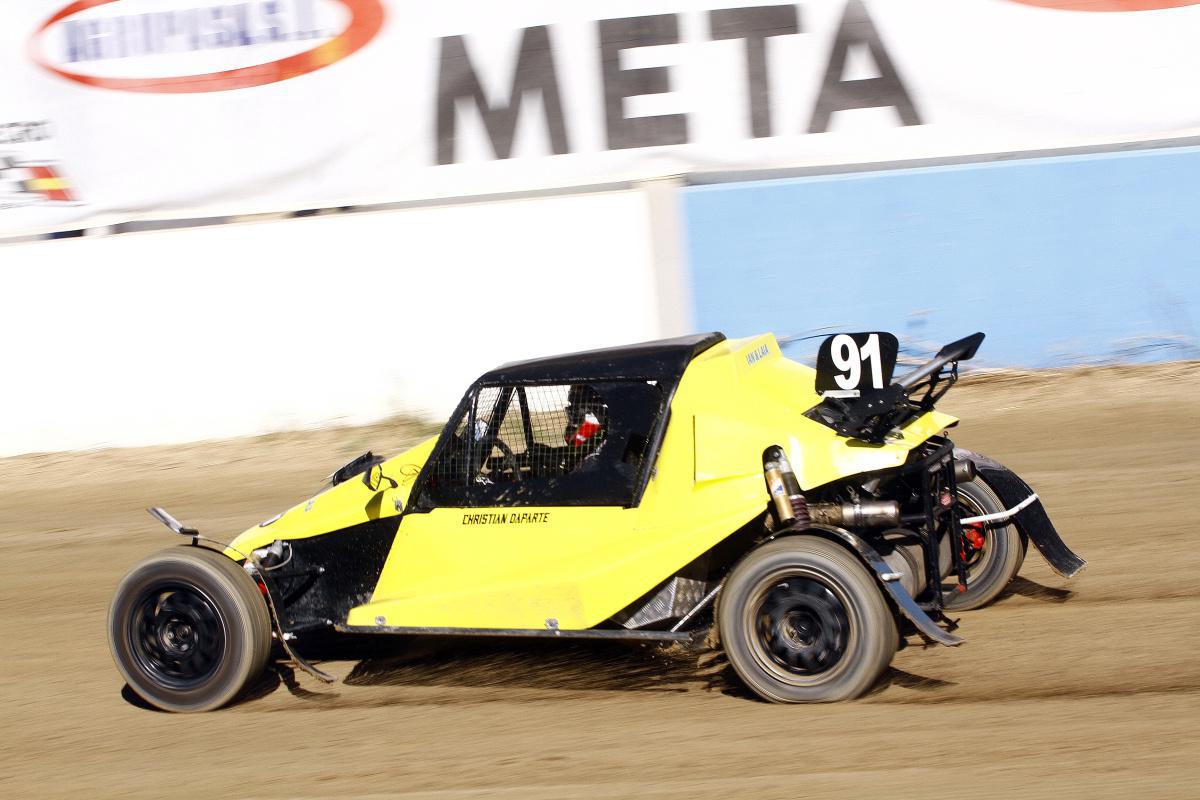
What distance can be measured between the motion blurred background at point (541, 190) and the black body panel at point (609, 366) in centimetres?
599

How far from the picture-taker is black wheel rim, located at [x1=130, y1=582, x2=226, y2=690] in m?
5.36

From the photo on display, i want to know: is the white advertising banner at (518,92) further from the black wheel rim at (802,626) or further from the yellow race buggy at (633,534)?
the black wheel rim at (802,626)

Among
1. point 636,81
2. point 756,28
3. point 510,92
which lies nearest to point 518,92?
point 510,92

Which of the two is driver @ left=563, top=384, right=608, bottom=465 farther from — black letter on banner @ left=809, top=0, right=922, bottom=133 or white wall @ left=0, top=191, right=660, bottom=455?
black letter on banner @ left=809, top=0, right=922, bottom=133

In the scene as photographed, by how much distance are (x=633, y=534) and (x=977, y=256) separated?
699 cm

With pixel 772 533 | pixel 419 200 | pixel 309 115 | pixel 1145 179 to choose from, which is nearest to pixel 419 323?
pixel 419 200

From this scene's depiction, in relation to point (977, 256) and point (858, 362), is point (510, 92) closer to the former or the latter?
point (977, 256)

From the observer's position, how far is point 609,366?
523 cm

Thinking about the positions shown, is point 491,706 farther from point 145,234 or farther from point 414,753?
point 145,234

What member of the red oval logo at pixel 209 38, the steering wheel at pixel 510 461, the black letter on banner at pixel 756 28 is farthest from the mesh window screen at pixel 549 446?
the red oval logo at pixel 209 38

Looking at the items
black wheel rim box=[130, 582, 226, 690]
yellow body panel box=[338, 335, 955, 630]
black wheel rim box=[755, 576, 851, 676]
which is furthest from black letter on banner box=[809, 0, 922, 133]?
black wheel rim box=[130, 582, 226, 690]

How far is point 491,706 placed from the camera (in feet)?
17.0

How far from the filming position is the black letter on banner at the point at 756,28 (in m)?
11.1

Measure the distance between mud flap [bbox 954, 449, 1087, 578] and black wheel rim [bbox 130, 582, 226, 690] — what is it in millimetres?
3145
